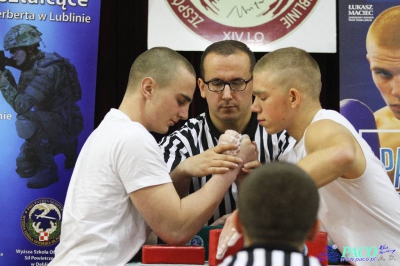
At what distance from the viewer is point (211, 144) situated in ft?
10.1

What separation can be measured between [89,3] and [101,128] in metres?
1.74

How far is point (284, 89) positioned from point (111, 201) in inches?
32.8

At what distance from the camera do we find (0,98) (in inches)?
144

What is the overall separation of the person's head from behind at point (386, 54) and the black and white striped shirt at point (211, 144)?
1.08 meters

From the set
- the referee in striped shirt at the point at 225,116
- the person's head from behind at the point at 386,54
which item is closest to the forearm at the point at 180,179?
the referee in striped shirt at the point at 225,116

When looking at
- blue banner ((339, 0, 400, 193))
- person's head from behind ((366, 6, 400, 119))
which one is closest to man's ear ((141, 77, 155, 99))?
blue banner ((339, 0, 400, 193))

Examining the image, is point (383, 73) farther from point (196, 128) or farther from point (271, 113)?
point (271, 113)

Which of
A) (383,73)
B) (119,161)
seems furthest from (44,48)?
(383,73)

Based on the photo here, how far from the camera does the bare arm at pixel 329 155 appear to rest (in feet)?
6.02

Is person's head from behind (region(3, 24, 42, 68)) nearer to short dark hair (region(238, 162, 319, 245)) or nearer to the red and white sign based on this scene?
the red and white sign

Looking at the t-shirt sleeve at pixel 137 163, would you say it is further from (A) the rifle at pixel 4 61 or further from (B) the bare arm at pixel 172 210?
(A) the rifle at pixel 4 61

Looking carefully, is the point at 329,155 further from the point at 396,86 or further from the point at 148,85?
the point at 396,86

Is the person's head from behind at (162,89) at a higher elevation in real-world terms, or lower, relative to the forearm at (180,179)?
higher

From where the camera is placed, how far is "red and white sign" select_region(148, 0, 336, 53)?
3.92 meters
